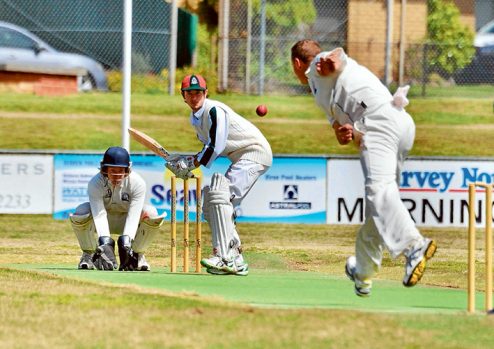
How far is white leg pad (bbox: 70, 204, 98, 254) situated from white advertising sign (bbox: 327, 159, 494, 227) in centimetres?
614

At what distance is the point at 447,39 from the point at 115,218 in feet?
61.5

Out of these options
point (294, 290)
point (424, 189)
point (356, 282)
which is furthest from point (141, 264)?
point (424, 189)

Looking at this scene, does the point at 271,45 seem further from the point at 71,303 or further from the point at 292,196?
the point at 71,303

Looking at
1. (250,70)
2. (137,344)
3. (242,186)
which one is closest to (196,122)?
(242,186)

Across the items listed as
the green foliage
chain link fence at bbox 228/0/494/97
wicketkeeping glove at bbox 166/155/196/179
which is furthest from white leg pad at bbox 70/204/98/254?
the green foliage

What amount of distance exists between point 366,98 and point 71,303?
242 centimetres

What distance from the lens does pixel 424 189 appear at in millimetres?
18594

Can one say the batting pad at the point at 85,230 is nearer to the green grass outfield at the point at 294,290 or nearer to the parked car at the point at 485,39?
the green grass outfield at the point at 294,290

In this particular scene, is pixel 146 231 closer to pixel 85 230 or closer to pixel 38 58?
pixel 85 230

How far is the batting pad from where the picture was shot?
42.8ft

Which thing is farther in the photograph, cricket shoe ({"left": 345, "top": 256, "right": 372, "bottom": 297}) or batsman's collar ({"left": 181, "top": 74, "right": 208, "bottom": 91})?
batsman's collar ({"left": 181, "top": 74, "right": 208, "bottom": 91})

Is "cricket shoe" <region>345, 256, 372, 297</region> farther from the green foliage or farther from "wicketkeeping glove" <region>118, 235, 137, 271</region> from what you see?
the green foliage

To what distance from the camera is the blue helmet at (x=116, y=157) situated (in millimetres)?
12594

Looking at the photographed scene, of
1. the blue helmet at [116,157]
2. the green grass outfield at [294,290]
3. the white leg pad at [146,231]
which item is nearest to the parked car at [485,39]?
the white leg pad at [146,231]
